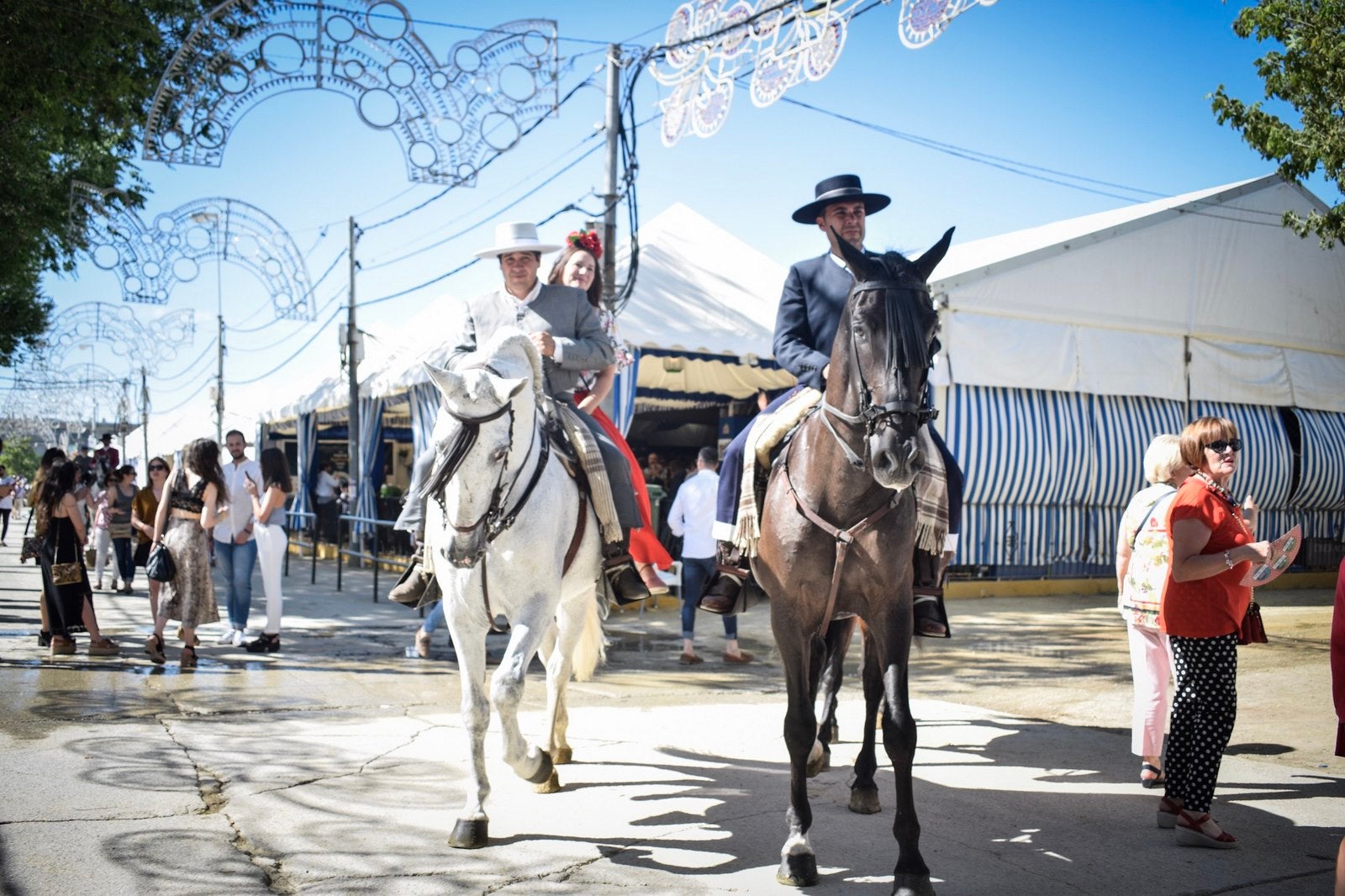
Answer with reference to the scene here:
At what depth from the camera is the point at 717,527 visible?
4938mm

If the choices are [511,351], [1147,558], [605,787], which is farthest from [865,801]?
[511,351]

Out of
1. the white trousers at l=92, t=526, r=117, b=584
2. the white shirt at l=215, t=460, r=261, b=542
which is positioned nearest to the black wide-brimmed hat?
the white shirt at l=215, t=460, r=261, b=542

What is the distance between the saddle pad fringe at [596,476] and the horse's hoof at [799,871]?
6.57ft

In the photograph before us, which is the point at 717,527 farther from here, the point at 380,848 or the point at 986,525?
the point at 986,525

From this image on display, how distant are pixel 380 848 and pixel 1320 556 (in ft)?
59.9

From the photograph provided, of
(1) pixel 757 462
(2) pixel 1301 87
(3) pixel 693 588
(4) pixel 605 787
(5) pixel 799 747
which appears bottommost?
(4) pixel 605 787

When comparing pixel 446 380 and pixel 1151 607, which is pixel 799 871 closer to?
pixel 446 380

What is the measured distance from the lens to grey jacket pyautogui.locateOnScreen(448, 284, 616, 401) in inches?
221

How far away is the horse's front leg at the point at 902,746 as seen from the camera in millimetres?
3639

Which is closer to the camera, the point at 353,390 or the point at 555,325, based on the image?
the point at 555,325

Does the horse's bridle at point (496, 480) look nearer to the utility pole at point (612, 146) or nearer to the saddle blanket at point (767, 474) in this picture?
the saddle blanket at point (767, 474)

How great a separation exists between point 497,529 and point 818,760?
2.21 m

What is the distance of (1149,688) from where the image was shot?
17.4 feet

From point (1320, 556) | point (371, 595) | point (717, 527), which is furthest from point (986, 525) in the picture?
point (717, 527)
